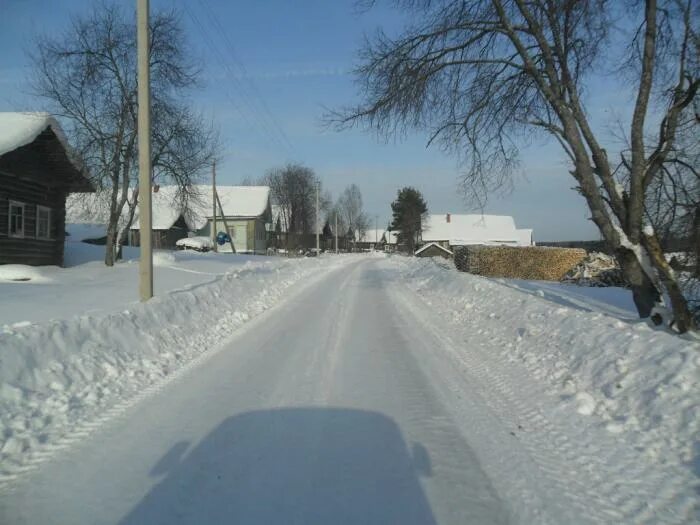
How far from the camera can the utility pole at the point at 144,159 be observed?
1115cm

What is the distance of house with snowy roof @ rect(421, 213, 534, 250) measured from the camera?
301 feet

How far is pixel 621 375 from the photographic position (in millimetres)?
5910

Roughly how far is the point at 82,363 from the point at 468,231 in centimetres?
9032

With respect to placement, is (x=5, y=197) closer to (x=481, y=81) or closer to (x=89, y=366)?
A: (x=89, y=366)

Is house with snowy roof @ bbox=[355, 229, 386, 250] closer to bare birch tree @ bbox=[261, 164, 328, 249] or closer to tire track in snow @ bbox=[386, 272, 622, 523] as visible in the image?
bare birch tree @ bbox=[261, 164, 328, 249]

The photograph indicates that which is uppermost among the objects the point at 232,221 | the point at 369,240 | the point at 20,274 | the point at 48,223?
the point at 232,221

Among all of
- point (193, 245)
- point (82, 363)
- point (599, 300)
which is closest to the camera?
point (82, 363)

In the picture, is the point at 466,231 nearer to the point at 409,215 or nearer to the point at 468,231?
the point at 468,231

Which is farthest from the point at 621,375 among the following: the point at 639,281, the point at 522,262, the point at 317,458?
the point at 522,262

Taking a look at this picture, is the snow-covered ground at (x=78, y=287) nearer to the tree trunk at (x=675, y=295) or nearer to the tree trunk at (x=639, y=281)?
the tree trunk at (x=639, y=281)

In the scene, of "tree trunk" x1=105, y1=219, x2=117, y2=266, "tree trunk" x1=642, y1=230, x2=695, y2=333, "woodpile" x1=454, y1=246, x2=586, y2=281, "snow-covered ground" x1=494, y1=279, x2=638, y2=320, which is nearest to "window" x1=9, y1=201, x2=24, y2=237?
"tree trunk" x1=105, y1=219, x2=117, y2=266

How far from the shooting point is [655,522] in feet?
11.2

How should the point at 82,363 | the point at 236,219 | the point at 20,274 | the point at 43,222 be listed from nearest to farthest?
1. the point at 82,363
2. the point at 20,274
3. the point at 43,222
4. the point at 236,219

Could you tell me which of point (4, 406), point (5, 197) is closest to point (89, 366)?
point (4, 406)
